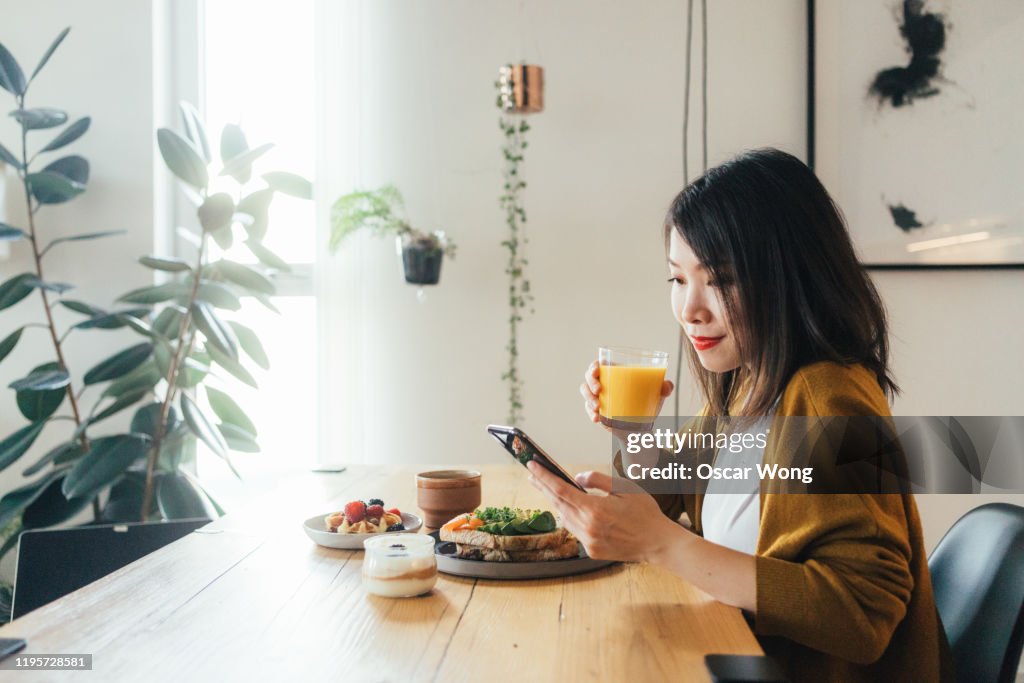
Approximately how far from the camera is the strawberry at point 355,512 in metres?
1.25

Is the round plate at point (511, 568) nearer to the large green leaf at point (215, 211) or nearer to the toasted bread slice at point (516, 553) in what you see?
the toasted bread slice at point (516, 553)

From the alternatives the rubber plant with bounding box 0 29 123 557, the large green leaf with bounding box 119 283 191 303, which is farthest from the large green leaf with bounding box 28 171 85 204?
the large green leaf with bounding box 119 283 191 303

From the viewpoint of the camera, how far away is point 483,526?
1.14 metres

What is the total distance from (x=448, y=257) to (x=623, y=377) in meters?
1.41

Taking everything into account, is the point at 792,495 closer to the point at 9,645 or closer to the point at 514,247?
the point at 9,645

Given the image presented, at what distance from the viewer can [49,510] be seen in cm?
238

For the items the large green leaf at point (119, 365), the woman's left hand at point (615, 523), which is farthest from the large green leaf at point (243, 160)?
the woman's left hand at point (615, 523)

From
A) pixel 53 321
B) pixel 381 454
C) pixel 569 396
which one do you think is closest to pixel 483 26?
pixel 569 396

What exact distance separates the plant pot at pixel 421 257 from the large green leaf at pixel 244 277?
0.42 meters

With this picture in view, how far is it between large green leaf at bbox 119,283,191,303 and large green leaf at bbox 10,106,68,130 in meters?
0.53

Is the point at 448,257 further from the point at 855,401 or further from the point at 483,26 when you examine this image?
the point at 855,401

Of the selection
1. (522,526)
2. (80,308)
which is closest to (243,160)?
(80,308)

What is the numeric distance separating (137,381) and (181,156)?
669 mm

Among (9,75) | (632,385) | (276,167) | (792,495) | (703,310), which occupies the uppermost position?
(9,75)
